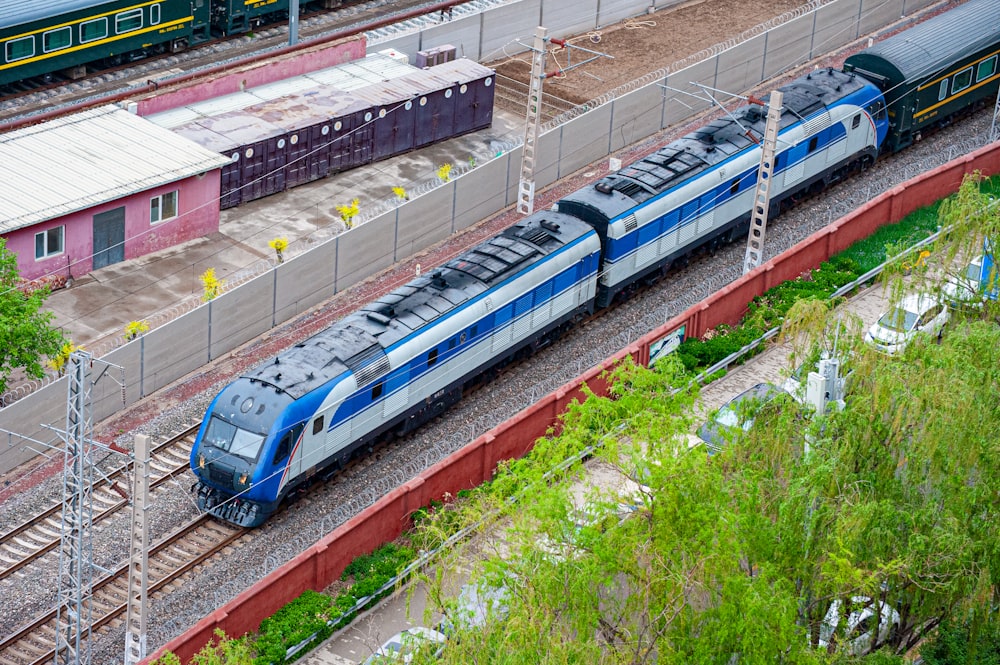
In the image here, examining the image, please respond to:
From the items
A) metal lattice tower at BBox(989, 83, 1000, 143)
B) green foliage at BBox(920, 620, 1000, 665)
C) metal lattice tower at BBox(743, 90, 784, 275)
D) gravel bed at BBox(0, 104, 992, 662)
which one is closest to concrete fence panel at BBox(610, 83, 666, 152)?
gravel bed at BBox(0, 104, 992, 662)

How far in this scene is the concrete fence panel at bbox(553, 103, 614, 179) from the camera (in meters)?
58.9

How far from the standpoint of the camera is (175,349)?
45719mm

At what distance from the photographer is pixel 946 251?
39.7 meters

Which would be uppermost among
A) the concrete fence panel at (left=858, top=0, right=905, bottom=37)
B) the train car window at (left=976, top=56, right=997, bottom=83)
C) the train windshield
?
the train car window at (left=976, top=56, right=997, bottom=83)

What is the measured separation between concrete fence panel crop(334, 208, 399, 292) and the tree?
11.0 meters

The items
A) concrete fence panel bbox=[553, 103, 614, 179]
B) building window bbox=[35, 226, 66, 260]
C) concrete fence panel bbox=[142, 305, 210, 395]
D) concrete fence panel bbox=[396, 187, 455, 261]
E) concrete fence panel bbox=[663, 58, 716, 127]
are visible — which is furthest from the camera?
concrete fence panel bbox=[663, 58, 716, 127]

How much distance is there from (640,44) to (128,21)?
23199mm

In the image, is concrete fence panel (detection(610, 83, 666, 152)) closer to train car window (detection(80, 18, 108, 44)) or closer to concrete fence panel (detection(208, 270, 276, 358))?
concrete fence panel (detection(208, 270, 276, 358))

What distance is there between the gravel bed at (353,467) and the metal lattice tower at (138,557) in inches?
55.8

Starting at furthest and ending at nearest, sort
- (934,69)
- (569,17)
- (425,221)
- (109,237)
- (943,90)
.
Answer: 1. (569,17)
2. (943,90)
3. (934,69)
4. (425,221)
5. (109,237)

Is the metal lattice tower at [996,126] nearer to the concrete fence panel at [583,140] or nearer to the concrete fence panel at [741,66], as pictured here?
the concrete fence panel at [741,66]

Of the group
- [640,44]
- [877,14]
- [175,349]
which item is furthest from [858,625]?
[877,14]

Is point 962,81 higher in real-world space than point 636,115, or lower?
higher

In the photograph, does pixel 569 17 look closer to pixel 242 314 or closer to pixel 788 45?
pixel 788 45
